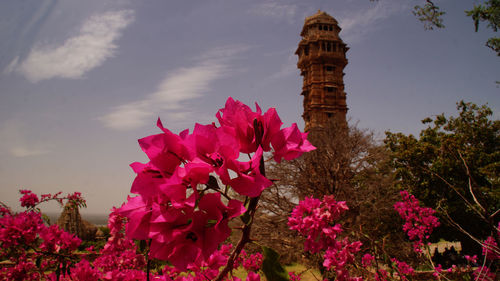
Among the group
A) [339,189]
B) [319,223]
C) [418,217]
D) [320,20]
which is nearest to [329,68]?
[320,20]

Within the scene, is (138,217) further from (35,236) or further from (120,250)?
(35,236)

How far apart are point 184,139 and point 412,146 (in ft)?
69.6

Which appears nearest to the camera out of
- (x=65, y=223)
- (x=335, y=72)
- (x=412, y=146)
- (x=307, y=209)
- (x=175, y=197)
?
(x=175, y=197)

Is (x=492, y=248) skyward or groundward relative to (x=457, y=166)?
groundward

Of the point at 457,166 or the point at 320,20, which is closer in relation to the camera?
the point at 457,166

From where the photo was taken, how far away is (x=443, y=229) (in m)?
17.2

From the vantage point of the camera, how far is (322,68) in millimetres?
34531

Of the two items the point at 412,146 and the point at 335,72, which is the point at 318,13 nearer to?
the point at 335,72

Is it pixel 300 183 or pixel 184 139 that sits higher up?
pixel 300 183

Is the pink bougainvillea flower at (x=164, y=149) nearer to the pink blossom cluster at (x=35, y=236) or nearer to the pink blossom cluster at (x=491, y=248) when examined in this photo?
the pink blossom cluster at (x=491, y=248)

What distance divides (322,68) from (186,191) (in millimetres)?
36223

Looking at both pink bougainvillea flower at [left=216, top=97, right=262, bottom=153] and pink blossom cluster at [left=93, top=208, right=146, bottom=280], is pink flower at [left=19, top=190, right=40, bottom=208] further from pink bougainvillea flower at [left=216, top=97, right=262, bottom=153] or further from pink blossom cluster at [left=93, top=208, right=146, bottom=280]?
pink bougainvillea flower at [left=216, top=97, right=262, bottom=153]

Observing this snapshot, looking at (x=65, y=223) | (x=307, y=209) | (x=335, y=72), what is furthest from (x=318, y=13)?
(x=307, y=209)

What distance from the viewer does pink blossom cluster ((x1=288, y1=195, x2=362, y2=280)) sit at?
2127 mm
